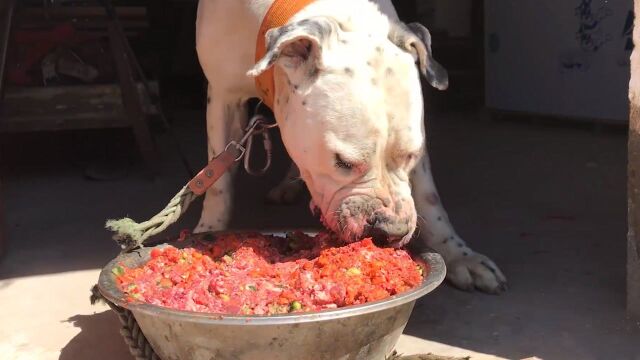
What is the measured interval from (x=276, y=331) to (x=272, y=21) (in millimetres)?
1180

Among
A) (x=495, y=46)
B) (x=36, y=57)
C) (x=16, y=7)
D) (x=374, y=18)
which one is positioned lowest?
(x=495, y=46)

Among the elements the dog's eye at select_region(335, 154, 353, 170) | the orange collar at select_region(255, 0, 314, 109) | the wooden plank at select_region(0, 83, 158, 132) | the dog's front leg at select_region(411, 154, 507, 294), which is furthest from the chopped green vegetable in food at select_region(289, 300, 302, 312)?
the wooden plank at select_region(0, 83, 158, 132)

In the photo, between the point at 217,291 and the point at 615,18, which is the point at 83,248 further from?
the point at 615,18

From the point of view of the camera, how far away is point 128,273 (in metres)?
2.34

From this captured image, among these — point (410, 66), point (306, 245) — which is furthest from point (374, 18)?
point (306, 245)

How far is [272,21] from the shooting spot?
2.69 m

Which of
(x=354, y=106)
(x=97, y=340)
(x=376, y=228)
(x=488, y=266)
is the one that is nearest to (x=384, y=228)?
(x=376, y=228)

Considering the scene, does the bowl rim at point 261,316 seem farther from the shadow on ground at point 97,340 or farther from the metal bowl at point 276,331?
the shadow on ground at point 97,340

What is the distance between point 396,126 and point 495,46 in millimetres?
6268

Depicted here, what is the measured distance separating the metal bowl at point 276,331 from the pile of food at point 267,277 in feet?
0.22

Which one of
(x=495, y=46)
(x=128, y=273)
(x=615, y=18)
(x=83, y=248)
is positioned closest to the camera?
(x=128, y=273)

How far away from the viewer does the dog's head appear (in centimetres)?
236

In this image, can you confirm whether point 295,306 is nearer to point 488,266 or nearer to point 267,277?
point 267,277

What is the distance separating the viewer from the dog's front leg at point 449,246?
302 centimetres
